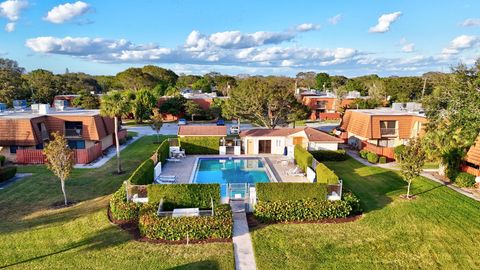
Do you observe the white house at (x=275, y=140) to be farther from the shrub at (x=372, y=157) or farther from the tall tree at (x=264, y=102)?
the tall tree at (x=264, y=102)

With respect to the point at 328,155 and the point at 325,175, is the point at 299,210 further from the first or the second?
the point at 328,155

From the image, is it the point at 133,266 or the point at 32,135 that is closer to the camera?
the point at 133,266

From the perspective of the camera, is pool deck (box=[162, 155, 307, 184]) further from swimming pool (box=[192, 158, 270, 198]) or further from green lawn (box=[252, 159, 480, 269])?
green lawn (box=[252, 159, 480, 269])

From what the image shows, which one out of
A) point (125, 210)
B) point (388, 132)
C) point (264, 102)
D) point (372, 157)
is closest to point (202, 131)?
point (264, 102)

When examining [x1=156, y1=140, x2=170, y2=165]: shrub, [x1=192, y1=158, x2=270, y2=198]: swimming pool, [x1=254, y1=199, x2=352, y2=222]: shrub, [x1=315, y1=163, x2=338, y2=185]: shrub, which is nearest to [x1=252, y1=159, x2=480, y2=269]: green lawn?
[x1=254, y1=199, x2=352, y2=222]: shrub

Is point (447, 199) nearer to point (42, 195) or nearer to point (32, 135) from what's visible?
point (42, 195)

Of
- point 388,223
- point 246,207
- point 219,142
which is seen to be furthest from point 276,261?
point 219,142
